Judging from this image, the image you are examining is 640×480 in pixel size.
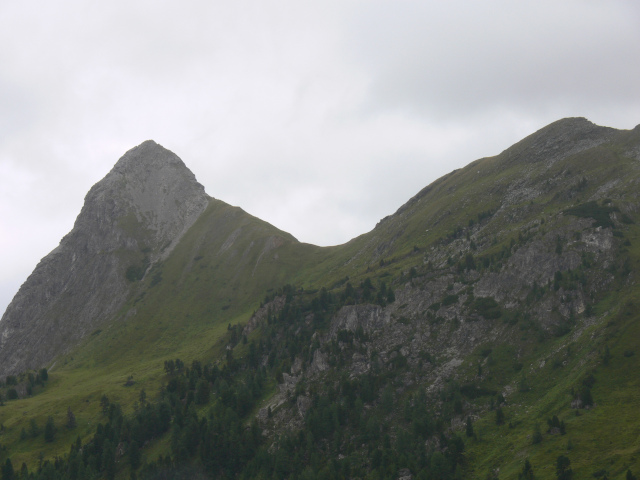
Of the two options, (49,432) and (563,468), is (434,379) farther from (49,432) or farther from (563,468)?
(49,432)

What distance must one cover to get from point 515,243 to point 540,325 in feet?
114

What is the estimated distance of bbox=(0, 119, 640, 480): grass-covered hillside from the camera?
10275cm

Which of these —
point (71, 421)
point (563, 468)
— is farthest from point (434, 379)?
point (71, 421)

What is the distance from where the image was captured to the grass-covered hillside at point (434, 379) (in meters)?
103

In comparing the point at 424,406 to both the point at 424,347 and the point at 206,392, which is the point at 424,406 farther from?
the point at 206,392

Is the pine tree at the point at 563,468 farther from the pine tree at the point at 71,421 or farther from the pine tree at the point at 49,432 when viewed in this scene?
the pine tree at the point at 49,432

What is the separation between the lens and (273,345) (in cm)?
18250

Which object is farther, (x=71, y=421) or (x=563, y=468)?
(x=71, y=421)

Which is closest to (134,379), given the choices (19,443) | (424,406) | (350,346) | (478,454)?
(19,443)

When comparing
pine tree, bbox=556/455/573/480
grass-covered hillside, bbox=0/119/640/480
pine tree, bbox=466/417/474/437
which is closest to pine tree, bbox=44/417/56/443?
grass-covered hillside, bbox=0/119/640/480

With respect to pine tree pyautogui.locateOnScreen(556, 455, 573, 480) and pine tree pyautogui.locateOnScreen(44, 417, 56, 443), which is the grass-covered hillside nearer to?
pine tree pyautogui.locateOnScreen(556, 455, 573, 480)

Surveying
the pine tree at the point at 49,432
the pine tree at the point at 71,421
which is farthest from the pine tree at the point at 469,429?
the pine tree at the point at 49,432

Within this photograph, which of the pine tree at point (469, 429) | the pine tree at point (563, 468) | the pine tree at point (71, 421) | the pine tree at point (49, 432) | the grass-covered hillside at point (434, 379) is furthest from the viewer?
the pine tree at point (71, 421)

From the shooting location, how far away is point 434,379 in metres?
133
